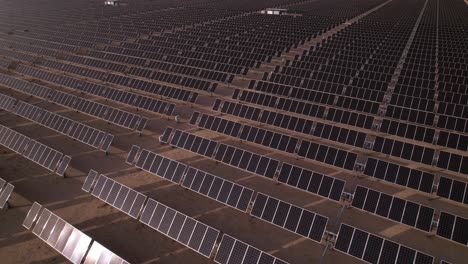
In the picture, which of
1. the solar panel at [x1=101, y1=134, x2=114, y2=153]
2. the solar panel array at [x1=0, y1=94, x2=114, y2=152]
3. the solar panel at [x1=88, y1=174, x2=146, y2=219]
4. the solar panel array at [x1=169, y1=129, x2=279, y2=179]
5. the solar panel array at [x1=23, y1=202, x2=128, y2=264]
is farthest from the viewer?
the solar panel array at [x1=0, y1=94, x2=114, y2=152]

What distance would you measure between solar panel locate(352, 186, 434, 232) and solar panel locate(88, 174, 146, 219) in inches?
457

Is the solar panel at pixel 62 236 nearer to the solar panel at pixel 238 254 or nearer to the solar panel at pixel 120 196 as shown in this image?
the solar panel at pixel 120 196

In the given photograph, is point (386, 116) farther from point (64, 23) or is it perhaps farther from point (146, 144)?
point (64, 23)

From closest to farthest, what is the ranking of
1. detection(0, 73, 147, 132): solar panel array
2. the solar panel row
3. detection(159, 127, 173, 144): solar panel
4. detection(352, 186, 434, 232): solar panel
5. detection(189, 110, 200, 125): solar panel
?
detection(352, 186, 434, 232): solar panel
detection(159, 127, 173, 144): solar panel
detection(0, 73, 147, 132): solar panel array
detection(189, 110, 200, 125): solar panel
the solar panel row

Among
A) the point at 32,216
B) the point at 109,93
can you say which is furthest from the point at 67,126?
the point at 32,216

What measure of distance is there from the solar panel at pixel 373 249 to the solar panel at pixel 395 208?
7.70 feet

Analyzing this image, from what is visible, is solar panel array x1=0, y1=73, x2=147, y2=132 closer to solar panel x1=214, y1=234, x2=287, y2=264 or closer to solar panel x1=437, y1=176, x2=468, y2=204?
solar panel x1=214, y1=234, x2=287, y2=264

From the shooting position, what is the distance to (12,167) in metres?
22.3

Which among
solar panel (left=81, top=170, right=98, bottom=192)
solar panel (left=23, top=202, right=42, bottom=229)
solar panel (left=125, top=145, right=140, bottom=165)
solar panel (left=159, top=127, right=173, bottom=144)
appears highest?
solar panel (left=159, top=127, right=173, bottom=144)

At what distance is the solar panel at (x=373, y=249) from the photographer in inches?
525

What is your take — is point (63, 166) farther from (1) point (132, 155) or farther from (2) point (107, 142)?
(1) point (132, 155)

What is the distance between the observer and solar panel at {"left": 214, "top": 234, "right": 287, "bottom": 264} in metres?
13.6

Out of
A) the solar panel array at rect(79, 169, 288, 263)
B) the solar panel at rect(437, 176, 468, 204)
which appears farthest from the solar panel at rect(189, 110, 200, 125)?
the solar panel at rect(437, 176, 468, 204)

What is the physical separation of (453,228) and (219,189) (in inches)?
455
